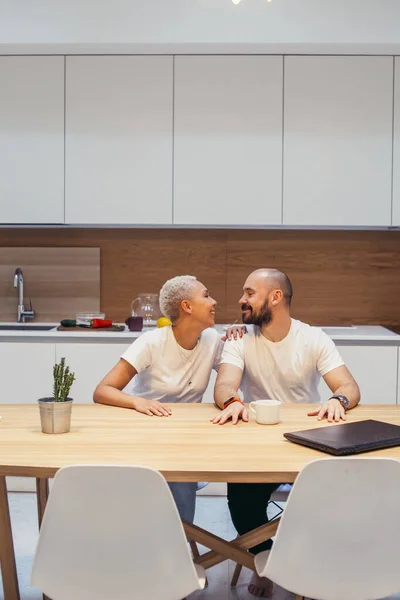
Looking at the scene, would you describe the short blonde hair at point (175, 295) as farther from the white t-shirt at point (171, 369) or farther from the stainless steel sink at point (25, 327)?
the stainless steel sink at point (25, 327)

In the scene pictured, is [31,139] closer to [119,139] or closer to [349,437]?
[119,139]

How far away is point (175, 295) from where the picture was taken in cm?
300

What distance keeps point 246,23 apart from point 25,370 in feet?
7.47

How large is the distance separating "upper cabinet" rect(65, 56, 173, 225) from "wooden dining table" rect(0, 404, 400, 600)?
197 cm

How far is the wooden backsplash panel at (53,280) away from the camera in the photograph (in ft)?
15.6

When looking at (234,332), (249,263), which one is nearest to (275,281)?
(234,332)

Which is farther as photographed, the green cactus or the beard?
the beard

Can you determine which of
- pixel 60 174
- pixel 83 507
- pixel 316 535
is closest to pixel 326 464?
pixel 316 535

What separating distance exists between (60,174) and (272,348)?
202cm

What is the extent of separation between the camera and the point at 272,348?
2984mm

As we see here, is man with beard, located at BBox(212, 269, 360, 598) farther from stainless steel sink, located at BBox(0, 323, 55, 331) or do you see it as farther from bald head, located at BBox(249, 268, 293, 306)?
stainless steel sink, located at BBox(0, 323, 55, 331)

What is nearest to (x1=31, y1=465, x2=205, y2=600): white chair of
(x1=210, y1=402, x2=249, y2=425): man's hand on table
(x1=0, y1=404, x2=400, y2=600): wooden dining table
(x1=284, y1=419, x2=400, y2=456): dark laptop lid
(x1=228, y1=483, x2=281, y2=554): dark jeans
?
(x1=0, y1=404, x2=400, y2=600): wooden dining table

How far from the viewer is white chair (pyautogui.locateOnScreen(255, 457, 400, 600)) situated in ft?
5.42

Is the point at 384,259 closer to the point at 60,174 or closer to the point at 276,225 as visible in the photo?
the point at 276,225
